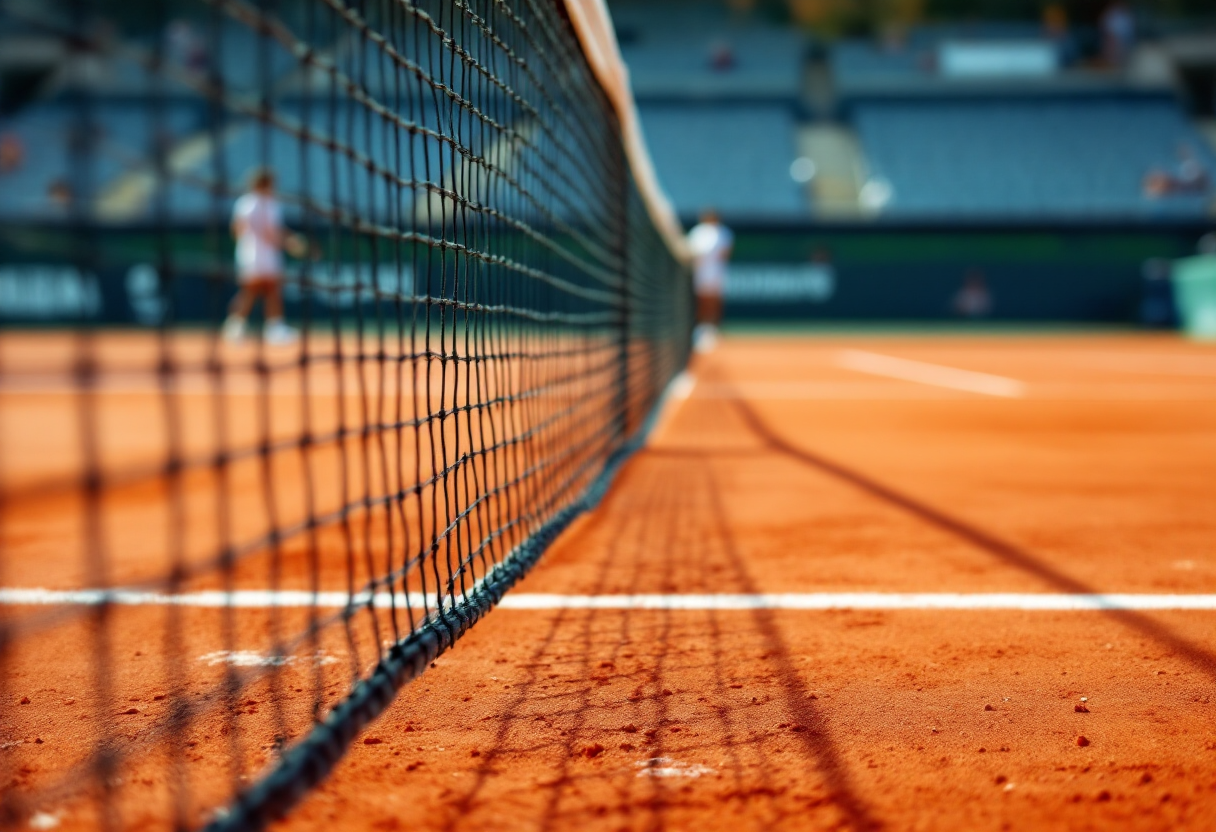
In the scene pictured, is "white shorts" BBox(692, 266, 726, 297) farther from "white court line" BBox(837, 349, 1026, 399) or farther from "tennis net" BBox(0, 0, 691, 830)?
"tennis net" BBox(0, 0, 691, 830)

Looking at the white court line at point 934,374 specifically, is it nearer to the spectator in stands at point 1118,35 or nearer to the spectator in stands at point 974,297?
the spectator in stands at point 974,297

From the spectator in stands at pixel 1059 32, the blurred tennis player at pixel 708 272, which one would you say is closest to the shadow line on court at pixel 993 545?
the blurred tennis player at pixel 708 272

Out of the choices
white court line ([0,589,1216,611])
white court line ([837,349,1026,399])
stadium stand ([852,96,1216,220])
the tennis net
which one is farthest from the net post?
stadium stand ([852,96,1216,220])

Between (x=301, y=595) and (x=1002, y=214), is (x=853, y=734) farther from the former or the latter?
(x=1002, y=214)

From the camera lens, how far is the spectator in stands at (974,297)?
18781mm

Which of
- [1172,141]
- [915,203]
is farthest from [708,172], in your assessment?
[1172,141]

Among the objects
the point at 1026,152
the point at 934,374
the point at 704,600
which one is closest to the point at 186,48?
the point at 1026,152

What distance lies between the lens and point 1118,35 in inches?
984

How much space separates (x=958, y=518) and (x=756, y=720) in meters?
1.75

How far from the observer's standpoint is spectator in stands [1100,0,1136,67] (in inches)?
977

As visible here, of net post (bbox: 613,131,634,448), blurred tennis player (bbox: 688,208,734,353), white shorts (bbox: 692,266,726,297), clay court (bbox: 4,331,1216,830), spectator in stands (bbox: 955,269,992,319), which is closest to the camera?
clay court (bbox: 4,331,1216,830)

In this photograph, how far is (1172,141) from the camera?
→ 75.8 feet

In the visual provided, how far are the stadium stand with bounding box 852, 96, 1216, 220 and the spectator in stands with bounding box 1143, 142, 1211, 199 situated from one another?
11cm

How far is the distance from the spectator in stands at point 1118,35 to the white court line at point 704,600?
2588 centimetres
